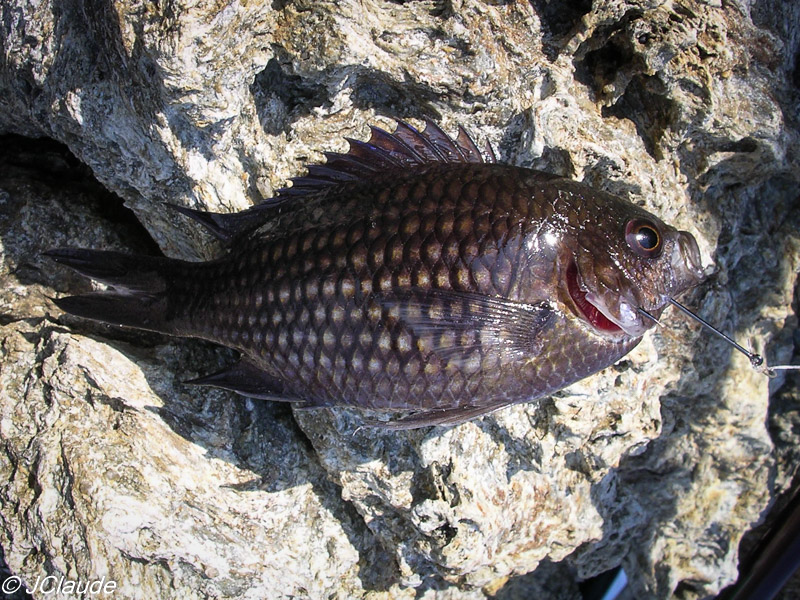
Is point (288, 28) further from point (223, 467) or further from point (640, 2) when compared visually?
point (223, 467)

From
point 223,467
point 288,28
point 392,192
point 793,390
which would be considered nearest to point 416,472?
point 223,467

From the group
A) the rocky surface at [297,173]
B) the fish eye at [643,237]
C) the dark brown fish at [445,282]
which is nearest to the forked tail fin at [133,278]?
the rocky surface at [297,173]

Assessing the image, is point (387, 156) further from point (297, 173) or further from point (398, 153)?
point (297, 173)

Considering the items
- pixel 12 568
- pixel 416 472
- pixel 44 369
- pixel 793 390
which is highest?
pixel 44 369

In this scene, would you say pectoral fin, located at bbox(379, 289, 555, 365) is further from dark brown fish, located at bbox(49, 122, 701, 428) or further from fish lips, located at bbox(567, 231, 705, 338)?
fish lips, located at bbox(567, 231, 705, 338)
